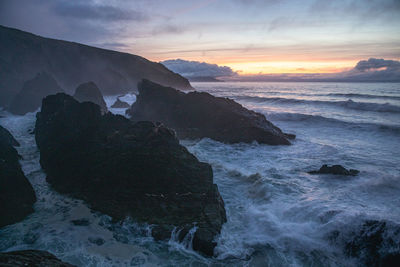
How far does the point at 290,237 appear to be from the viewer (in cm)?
521

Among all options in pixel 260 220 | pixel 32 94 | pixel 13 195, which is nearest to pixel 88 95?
pixel 32 94

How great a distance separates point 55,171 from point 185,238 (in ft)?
16.9

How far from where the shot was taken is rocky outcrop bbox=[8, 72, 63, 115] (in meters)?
22.2

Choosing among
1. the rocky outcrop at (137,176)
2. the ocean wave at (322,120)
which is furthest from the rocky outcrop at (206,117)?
the ocean wave at (322,120)

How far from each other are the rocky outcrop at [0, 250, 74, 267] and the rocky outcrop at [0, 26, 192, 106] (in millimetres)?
30903

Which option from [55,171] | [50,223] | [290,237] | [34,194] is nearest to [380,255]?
[290,237]

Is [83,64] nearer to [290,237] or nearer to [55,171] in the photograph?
[55,171]

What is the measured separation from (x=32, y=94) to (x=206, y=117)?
20218 mm

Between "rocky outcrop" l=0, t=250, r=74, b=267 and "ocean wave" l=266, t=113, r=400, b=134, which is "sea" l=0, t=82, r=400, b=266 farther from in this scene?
"ocean wave" l=266, t=113, r=400, b=134

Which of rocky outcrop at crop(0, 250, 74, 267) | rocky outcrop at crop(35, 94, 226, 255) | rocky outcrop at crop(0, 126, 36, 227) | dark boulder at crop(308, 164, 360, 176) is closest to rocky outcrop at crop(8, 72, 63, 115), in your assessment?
rocky outcrop at crop(35, 94, 226, 255)

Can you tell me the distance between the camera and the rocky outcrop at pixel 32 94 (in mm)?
22228

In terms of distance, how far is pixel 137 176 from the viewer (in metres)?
6.31

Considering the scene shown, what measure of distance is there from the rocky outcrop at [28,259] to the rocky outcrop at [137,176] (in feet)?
6.72

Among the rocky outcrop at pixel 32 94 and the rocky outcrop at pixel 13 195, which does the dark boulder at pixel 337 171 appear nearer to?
the rocky outcrop at pixel 13 195
